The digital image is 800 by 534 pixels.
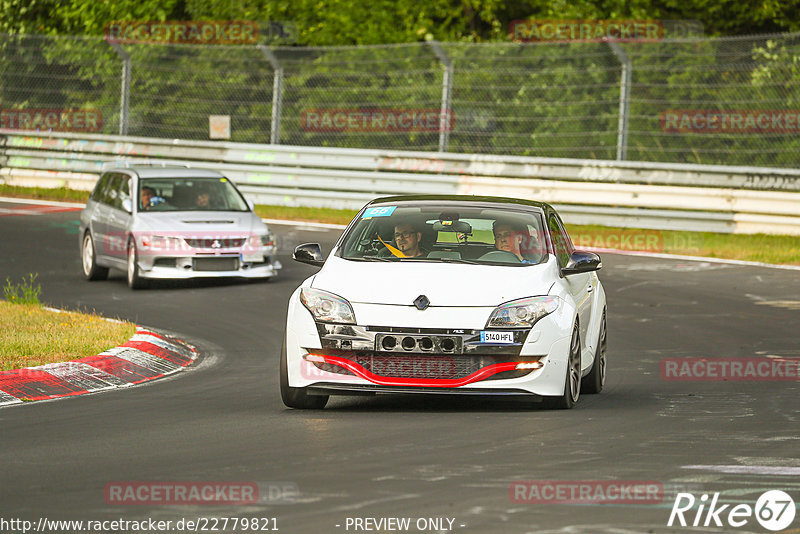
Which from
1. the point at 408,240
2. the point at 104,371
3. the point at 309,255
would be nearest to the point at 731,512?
the point at 408,240

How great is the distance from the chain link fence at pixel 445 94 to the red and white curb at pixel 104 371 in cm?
1283

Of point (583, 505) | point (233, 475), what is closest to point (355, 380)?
point (233, 475)

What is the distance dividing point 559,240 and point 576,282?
24.2 inches

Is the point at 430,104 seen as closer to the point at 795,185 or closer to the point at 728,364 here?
the point at 795,185

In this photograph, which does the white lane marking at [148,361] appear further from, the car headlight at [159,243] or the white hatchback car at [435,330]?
the car headlight at [159,243]

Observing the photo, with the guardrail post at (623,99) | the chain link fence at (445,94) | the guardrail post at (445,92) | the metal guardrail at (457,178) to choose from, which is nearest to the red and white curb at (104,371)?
the metal guardrail at (457,178)

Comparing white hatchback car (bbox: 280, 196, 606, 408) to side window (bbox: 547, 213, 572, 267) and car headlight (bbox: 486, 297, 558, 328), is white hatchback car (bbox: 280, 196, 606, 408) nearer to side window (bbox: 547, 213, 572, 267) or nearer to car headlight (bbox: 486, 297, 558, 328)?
car headlight (bbox: 486, 297, 558, 328)

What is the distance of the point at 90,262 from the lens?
1845 cm

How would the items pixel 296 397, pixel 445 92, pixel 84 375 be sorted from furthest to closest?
pixel 445 92, pixel 84 375, pixel 296 397

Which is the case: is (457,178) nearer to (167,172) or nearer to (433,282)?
(167,172)

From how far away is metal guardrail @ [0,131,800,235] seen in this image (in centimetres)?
2239

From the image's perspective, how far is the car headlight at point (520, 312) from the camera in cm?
910

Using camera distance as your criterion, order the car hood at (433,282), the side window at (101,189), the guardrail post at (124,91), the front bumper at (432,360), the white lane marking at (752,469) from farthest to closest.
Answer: the guardrail post at (124,91)
the side window at (101,189)
the car hood at (433,282)
the front bumper at (432,360)
the white lane marking at (752,469)

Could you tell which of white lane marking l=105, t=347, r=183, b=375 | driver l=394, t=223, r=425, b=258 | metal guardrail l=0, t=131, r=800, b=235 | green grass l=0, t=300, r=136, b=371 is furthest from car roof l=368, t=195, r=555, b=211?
metal guardrail l=0, t=131, r=800, b=235
